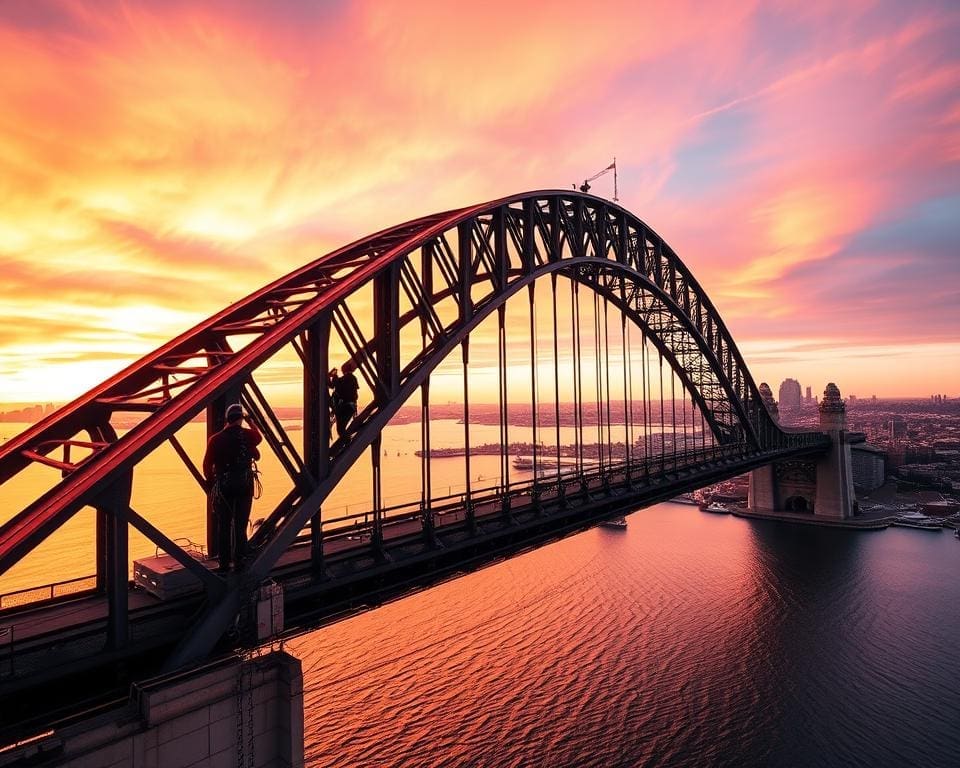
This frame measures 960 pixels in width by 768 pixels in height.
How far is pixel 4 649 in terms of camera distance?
10.1 m

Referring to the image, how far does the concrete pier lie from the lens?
9156 millimetres

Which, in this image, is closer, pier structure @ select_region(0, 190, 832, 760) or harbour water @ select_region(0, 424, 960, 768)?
pier structure @ select_region(0, 190, 832, 760)

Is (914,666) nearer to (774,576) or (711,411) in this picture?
(774,576)

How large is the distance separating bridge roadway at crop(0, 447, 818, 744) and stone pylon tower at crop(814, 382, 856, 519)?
58.5 m

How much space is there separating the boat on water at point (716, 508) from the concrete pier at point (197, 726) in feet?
261

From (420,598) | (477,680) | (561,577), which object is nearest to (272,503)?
(420,598)

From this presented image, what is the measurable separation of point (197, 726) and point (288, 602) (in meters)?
3.56

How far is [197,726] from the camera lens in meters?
10.5

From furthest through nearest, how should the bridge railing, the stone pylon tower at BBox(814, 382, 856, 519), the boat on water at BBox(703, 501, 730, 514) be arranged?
1. the boat on water at BBox(703, 501, 730, 514)
2. the stone pylon tower at BBox(814, 382, 856, 519)
3. the bridge railing

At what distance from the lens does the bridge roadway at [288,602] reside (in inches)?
387

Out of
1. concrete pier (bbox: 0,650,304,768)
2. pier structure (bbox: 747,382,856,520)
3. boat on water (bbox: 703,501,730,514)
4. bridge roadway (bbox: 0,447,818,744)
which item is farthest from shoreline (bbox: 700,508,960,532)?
concrete pier (bbox: 0,650,304,768)

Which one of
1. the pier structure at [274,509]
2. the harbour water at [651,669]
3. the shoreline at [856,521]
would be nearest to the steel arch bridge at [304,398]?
the pier structure at [274,509]

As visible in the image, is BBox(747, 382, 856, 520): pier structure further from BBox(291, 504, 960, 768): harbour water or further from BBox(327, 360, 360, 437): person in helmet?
BBox(327, 360, 360, 437): person in helmet

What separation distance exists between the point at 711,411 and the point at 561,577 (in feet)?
82.8
